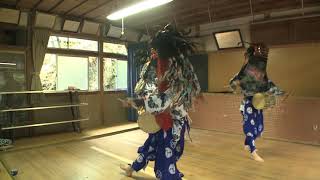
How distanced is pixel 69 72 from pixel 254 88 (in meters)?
4.03

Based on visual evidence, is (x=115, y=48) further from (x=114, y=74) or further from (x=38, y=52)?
(x=38, y=52)

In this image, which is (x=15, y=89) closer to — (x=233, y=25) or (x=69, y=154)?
(x=69, y=154)

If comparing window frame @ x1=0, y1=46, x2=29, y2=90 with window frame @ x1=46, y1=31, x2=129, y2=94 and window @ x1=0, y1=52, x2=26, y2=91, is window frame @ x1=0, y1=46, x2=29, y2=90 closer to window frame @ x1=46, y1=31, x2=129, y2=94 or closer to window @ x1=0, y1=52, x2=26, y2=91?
window @ x1=0, y1=52, x2=26, y2=91

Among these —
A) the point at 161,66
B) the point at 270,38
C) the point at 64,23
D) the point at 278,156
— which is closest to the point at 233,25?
the point at 270,38

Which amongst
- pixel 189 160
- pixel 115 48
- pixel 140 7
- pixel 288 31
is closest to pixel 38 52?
pixel 115 48

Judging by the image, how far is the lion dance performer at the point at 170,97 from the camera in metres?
2.61

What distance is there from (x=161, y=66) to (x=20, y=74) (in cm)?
385

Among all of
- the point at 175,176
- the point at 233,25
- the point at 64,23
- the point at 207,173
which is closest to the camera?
the point at 175,176

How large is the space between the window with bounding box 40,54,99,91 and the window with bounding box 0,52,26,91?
0.42 m

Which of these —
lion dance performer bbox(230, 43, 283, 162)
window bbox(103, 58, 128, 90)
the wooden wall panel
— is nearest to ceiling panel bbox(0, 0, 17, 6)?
window bbox(103, 58, 128, 90)

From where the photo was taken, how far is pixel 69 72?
612 centimetres

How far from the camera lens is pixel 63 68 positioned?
599 centimetres

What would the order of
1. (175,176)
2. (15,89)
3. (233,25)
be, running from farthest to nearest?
1. (233,25)
2. (15,89)
3. (175,176)

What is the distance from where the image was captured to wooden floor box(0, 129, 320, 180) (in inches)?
130
